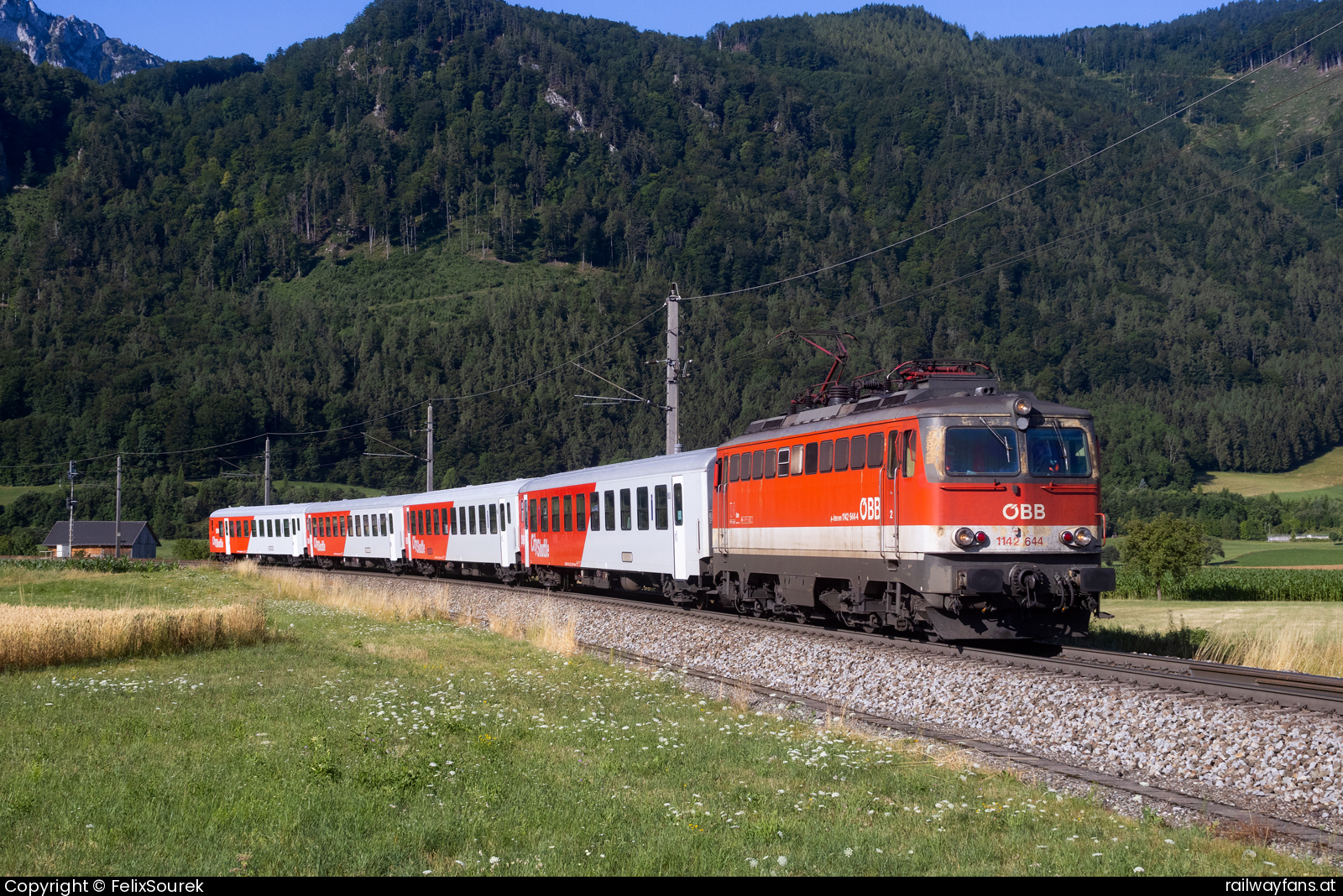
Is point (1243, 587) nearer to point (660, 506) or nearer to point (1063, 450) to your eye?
point (660, 506)

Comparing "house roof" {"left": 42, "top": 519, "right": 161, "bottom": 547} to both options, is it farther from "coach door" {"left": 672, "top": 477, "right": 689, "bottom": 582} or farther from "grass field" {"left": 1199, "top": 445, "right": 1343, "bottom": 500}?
"grass field" {"left": 1199, "top": 445, "right": 1343, "bottom": 500}

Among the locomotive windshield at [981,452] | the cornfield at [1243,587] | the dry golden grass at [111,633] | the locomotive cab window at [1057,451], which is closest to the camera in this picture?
the locomotive windshield at [981,452]

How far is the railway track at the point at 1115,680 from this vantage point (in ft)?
31.3

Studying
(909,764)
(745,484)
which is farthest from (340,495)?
(909,764)

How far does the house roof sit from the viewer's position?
369ft

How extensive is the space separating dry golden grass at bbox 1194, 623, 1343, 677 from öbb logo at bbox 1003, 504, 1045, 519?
313 cm

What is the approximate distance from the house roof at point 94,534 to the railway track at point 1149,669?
107 meters

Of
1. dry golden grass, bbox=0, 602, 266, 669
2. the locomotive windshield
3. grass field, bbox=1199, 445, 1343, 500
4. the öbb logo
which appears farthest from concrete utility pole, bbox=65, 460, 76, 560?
grass field, bbox=1199, 445, 1343, 500

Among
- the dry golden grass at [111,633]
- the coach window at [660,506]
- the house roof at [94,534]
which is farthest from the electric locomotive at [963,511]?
the house roof at [94,534]

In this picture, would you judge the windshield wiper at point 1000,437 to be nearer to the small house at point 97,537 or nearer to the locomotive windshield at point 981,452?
the locomotive windshield at point 981,452

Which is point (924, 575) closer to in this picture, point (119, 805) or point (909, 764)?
point (909, 764)

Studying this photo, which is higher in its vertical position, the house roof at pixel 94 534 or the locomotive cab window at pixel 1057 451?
the locomotive cab window at pixel 1057 451

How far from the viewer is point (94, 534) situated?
373 ft

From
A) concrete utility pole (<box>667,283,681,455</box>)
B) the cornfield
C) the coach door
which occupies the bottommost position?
the cornfield
